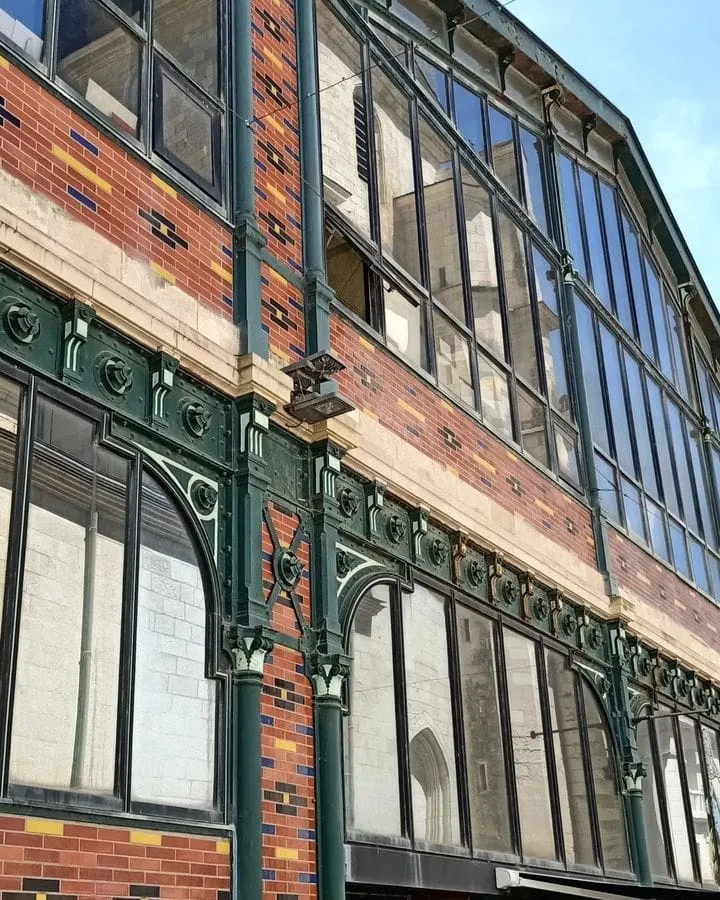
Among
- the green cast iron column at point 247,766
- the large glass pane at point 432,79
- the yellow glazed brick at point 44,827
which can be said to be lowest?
the yellow glazed brick at point 44,827

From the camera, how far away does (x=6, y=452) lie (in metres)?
6.07

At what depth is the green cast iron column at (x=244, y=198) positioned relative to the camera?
8.14 metres

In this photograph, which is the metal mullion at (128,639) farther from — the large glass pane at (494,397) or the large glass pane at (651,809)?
the large glass pane at (651,809)

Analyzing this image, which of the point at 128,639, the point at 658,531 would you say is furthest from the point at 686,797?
the point at 128,639

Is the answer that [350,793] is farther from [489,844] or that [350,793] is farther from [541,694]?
[541,694]

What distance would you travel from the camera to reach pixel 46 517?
6.18 metres

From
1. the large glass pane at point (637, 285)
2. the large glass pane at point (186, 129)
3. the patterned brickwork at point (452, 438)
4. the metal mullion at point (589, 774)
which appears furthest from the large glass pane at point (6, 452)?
the large glass pane at point (637, 285)

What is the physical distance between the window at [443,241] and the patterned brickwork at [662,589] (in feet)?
4.49

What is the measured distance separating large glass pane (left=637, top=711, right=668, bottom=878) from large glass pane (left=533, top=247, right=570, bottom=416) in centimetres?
374

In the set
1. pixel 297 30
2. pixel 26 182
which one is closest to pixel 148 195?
pixel 26 182

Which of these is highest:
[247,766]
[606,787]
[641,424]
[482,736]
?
[641,424]

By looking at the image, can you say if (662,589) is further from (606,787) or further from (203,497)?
(203,497)

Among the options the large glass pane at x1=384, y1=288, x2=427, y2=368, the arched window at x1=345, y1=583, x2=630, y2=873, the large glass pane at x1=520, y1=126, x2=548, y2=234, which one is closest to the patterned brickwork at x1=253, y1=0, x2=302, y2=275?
the large glass pane at x1=384, y1=288, x2=427, y2=368

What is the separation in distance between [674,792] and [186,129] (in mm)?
9235
